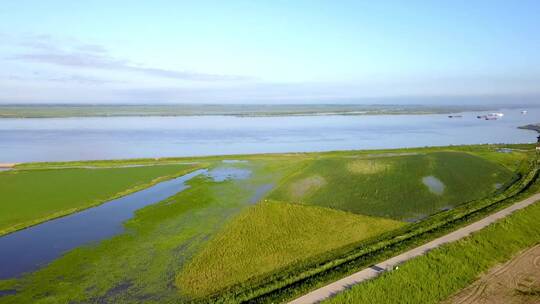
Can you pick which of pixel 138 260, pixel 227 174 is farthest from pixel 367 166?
pixel 138 260

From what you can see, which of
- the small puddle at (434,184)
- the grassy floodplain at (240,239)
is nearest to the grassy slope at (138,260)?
the grassy floodplain at (240,239)

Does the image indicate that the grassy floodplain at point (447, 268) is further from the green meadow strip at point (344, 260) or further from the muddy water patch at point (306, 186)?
the muddy water patch at point (306, 186)

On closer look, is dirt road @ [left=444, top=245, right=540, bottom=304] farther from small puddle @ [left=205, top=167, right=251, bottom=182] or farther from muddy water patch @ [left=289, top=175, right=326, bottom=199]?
small puddle @ [left=205, top=167, right=251, bottom=182]

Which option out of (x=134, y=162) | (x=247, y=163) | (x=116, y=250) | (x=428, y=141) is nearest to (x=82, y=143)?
(x=134, y=162)

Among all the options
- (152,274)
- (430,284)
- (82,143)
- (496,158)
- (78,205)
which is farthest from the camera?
(82,143)

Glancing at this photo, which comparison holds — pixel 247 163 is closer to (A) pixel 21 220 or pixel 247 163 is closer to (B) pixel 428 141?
(A) pixel 21 220
